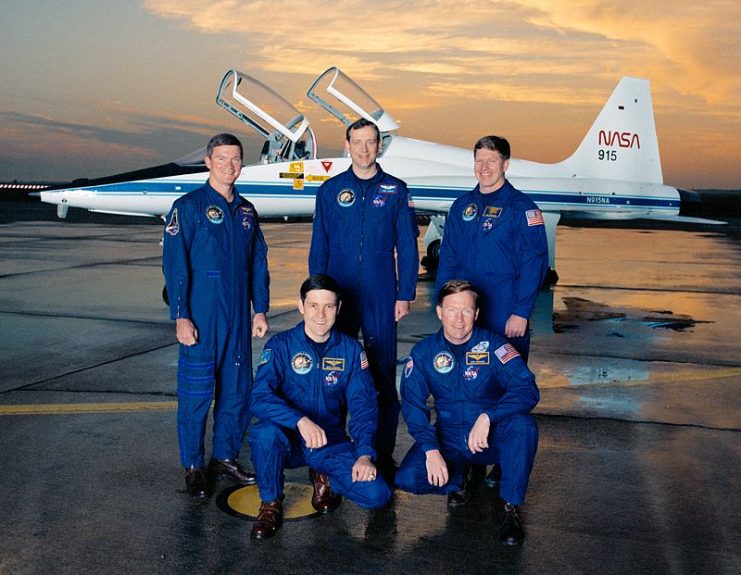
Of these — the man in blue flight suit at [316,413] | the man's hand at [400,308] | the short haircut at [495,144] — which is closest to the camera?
the man in blue flight suit at [316,413]

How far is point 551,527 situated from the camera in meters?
3.51

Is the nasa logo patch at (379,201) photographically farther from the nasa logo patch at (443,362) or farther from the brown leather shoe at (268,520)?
the brown leather shoe at (268,520)

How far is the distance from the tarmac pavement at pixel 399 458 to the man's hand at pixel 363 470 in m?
0.25

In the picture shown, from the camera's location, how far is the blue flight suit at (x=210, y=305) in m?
3.94

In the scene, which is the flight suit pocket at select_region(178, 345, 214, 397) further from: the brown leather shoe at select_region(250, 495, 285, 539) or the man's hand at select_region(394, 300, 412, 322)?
the man's hand at select_region(394, 300, 412, 322)

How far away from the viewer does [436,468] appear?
3.53 meters

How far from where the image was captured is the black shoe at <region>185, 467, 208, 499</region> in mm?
3852

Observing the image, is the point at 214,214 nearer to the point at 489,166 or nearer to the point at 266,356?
the point at 266,356

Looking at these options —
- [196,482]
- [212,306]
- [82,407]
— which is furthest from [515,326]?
[82,407]

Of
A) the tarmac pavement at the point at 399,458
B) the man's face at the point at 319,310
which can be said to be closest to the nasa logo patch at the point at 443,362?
the man's face at the point at 319,310

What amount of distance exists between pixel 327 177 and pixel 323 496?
10.1m

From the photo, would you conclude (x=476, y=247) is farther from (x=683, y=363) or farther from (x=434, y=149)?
(x=434, y=149)

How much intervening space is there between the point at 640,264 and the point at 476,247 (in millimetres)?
13090

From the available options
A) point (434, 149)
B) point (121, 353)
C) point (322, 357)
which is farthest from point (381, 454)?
point (434, 149)
